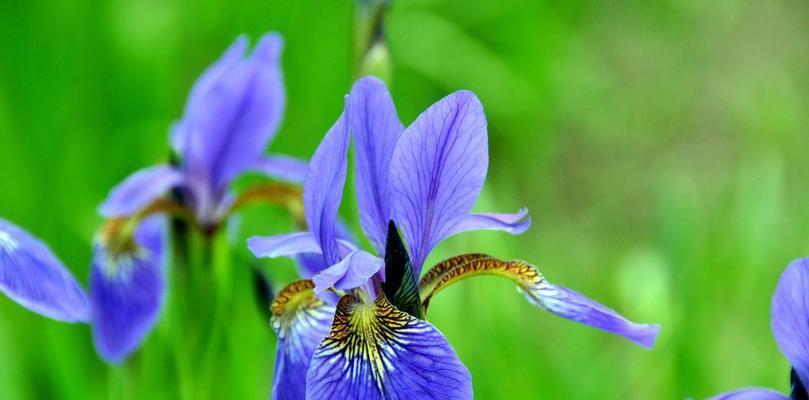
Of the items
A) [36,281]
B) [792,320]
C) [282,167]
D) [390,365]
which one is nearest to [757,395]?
[792,320]

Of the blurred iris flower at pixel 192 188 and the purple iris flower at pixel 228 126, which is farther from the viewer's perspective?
the purple iris flower at pixel 228 126

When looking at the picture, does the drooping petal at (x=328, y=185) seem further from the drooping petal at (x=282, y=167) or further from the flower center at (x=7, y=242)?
the drooping petal at (x=282, y=167)

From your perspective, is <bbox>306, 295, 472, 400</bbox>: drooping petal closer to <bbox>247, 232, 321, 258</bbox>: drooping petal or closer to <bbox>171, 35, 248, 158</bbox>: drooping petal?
<bbox>247, 232, 321, 258</bbox>: drooping petal

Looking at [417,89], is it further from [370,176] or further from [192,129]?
[370,176]

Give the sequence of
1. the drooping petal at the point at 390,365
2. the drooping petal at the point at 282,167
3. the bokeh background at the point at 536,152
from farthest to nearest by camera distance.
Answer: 1. the bokeh background at the point at 536,152
2. the drooping petal at the point at 282,167
3. the drooping petal at the point at 390,365

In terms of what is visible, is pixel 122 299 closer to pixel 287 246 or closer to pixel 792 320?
pixel 287 246

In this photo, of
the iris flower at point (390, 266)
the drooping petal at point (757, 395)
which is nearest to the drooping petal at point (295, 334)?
the iris flower at point (390, 266)

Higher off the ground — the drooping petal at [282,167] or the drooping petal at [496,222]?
the drooping petal at [282,167]
